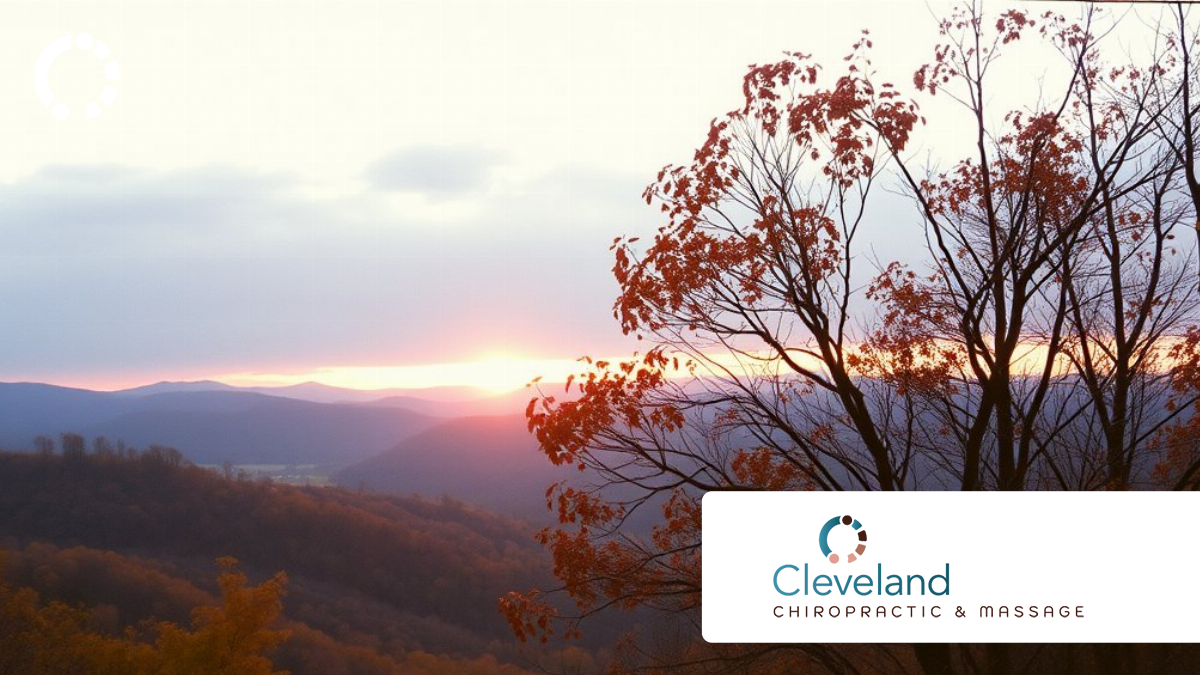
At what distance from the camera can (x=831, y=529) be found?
5.74 m

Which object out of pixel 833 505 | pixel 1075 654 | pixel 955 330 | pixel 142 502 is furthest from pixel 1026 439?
pixel 142 502

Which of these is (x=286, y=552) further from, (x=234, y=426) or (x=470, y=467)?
(x=234, y=426)

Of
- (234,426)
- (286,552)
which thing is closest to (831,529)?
(286,552)

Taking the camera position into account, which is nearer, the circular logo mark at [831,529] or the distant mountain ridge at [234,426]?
the circular logo mark at [831,529]

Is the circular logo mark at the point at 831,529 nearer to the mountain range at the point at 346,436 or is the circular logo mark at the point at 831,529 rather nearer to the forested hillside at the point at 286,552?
the forested hillside at the point at 286,552

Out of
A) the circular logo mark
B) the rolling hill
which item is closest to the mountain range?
the rolling hill

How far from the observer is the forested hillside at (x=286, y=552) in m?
58.5

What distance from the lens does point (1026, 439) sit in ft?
24.1

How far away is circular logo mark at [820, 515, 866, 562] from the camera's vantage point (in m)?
5.66

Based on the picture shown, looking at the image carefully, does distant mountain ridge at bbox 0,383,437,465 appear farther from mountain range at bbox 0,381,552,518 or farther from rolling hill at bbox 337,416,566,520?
rolling hill at bbox 337,416,566,520

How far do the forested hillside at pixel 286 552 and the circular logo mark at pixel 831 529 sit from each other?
176 ft

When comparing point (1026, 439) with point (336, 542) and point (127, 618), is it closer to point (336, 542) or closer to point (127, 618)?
point (127, 618)

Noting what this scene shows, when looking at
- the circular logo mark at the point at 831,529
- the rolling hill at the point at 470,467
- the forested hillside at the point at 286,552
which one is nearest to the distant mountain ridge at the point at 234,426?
the rolling hill at the point at 470,467

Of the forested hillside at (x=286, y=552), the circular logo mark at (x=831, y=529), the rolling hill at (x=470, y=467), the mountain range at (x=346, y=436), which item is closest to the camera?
the circular logo mark at (x=831, y=529)
